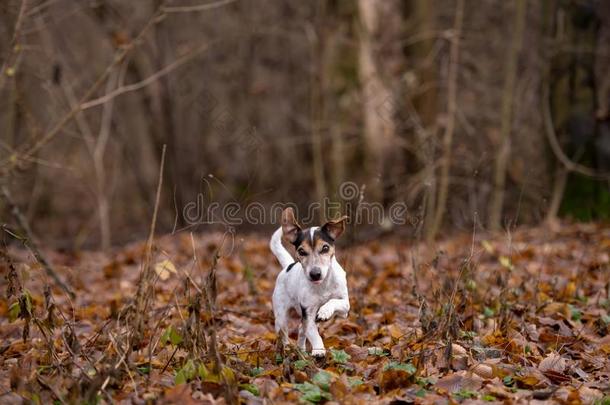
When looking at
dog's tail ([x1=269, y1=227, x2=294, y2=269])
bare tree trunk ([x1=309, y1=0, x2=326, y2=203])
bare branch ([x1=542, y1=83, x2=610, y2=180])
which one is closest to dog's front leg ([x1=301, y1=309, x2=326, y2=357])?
dog's tail ([x1=269, y1=227, x2=294, y2=269])

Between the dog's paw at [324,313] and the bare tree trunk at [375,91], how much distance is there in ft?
29.0

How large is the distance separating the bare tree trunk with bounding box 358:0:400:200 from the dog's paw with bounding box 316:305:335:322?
8.83 m

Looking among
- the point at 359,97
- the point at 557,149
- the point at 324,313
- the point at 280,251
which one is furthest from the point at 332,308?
the point at 359,97

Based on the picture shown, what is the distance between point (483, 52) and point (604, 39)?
3813 mm

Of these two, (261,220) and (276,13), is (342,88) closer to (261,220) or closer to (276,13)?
(261,220)

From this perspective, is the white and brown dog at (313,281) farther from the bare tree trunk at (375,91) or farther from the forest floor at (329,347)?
the bare tree trunk at (375,91)

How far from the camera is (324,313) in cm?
445

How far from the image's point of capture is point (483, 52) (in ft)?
49.7

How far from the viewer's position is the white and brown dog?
4.41 meters

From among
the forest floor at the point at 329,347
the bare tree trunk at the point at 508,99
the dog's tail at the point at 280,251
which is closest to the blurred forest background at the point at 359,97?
the bare tree trunk at the point at 508,99

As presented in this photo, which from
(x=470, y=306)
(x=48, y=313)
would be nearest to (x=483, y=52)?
(x=470, y=306)

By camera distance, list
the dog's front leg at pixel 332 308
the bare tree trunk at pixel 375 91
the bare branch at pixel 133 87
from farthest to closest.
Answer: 1. the bare tree trunk at pixel 375 91
2. the bare branch at pixel 133 87
3. the dog's front leg at pixel 332 308

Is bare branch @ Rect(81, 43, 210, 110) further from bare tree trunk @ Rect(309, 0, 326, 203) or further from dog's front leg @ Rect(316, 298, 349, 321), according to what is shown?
bare tree trunk @ Rect(309, 0, 326, 203)

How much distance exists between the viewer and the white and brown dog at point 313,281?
4406mm
